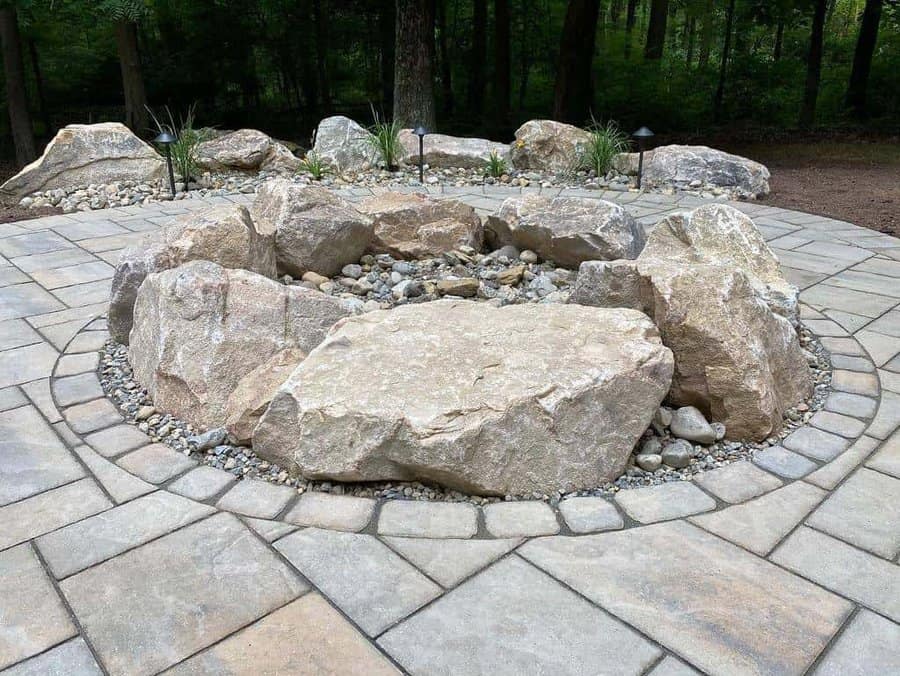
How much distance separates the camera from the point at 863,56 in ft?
39.0

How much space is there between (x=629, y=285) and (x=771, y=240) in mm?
2893

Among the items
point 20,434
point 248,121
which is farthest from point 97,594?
point 248,121

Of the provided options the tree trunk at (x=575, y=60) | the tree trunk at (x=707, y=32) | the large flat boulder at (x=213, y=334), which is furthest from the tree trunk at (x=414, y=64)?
the tree trunk at (x=707, y=32)

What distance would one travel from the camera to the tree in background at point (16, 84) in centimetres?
877

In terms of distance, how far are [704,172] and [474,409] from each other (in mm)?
5687

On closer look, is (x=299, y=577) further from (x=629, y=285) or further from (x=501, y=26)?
(x=501, y=26)

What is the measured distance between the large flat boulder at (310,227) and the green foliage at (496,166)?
133 inches

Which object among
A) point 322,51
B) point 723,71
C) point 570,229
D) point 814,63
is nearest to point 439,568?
point 570,229

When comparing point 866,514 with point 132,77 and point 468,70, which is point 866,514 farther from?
point 468,70

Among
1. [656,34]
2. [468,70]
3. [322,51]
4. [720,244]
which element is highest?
[656,34]

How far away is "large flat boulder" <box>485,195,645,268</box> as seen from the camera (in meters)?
4.36

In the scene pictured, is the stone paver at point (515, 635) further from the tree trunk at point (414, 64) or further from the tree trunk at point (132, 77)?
the tree trunk at point (132, 77)

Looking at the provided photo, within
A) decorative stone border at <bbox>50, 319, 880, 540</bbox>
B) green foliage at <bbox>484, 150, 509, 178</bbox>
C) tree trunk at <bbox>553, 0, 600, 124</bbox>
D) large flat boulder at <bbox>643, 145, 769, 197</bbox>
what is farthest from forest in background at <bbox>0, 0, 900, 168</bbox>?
decorative stone border at <bbox>50, 319, 880, 540</bbox>

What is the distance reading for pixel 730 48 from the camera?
15.0 meters
